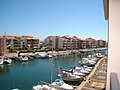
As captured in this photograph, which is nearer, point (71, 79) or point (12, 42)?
point (71, 79)

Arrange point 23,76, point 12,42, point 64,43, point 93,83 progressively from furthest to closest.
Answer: point 64,43 → point 12,42 → point 23,76 → point 93,83

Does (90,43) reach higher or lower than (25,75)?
higher

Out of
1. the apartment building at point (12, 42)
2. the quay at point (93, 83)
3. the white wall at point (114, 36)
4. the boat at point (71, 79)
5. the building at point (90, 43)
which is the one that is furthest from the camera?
the building at point (90, 43)

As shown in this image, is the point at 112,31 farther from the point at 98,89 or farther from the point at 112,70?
the point at 98,89

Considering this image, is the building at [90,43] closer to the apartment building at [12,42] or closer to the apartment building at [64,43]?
the apartment building at [64,43]

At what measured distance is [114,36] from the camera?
115 centimetres

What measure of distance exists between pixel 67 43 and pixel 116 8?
29.9 meters

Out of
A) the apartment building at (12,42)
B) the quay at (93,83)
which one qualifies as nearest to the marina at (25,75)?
the quay at (93,83)

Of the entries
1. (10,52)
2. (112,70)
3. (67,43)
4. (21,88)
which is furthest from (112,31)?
(67,43)

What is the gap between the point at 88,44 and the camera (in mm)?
37656

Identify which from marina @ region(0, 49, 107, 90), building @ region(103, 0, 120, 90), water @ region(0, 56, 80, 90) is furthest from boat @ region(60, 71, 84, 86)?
building @ region(103, 0, 120, 90)

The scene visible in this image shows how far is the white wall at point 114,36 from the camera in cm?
113

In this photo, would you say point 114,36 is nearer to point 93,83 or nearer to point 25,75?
point 93,83

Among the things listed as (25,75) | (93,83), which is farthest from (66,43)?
(93,83)
